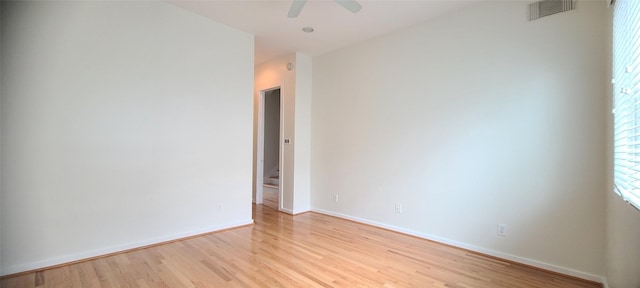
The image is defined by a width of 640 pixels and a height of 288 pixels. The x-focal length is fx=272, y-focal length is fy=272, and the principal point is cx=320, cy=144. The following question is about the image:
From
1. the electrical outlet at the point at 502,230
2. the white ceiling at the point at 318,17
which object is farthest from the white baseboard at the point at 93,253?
the electrical outlet at the point at 502,230

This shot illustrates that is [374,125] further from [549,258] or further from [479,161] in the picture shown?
[549,258]

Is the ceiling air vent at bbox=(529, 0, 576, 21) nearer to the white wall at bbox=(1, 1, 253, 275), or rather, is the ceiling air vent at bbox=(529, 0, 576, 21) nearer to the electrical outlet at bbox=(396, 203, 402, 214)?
the electrical outlet at bbox=(396, 203, 402, 214)

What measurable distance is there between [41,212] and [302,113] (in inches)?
134

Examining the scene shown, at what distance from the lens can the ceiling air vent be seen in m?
2.47

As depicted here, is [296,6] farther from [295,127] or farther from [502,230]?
[502,230]

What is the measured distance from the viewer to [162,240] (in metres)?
3.14

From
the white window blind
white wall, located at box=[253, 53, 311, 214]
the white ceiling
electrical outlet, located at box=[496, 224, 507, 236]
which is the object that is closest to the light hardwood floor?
electrical outlet, located at box=[496, 224, 507, 236]

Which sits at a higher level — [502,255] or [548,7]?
[548,7]

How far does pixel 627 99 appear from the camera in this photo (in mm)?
1578

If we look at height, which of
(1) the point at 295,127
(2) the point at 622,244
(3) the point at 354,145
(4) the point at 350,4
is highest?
(4) the point at 350,4

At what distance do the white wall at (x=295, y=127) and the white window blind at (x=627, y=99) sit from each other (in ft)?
12.2

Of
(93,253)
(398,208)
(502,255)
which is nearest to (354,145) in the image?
(398,208)

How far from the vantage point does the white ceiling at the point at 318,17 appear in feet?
10.1

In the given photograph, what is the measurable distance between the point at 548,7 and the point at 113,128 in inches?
175
